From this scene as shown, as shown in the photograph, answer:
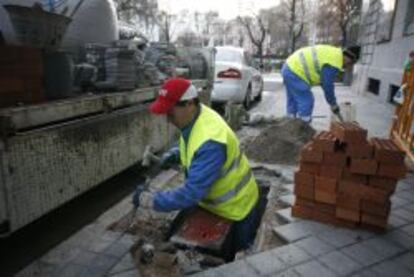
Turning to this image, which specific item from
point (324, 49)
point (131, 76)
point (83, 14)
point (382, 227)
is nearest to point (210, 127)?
point (382, 227)

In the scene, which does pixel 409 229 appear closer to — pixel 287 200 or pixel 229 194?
pixel 287 200

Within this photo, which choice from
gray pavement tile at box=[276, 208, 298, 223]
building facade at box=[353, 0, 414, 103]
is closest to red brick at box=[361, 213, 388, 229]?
gray pavement tile at box=[276, 208, 298, 223]

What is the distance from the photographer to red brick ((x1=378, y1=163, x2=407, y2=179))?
3.05 metres

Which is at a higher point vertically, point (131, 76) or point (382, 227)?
point (131, 76)

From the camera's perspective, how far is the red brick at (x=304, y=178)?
3322 millimetres

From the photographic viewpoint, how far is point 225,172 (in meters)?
2.62

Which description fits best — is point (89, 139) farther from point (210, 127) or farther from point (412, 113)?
point (412, 113)

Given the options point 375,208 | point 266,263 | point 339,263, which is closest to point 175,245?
point 266,263

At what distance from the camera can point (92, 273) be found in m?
2.82

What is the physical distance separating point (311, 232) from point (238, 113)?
16.5ft

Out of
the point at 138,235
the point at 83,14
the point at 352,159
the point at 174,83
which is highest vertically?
the point at 83,14

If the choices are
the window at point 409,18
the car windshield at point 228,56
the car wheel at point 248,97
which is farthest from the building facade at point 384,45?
the car windshield at point 228,56

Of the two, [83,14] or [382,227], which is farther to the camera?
[83,14]

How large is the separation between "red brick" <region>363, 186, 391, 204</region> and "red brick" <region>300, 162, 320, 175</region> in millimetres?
396
